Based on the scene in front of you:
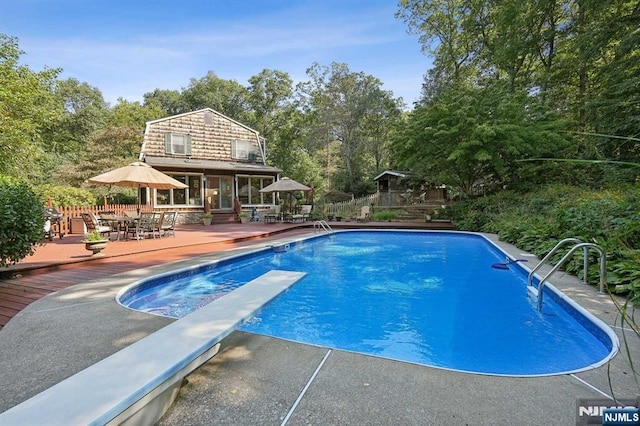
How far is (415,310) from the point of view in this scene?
500 centimetres

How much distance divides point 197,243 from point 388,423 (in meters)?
8.14

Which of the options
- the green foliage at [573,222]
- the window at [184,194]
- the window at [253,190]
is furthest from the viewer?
the window at [253,190]

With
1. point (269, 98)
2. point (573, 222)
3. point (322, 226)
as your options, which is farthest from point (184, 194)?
point (269, 98)

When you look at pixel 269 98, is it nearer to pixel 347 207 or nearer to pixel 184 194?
pixel 347 207

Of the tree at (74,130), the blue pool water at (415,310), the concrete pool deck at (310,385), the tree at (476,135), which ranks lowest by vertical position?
the blue pool water at (415,310)

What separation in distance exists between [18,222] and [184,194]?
37.4 ft

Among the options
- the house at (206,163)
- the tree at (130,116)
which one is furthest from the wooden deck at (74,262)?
the tree at (130,116)

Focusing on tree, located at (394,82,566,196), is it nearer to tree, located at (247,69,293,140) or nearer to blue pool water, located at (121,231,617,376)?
blue pool water, located at (121,231,617,376)

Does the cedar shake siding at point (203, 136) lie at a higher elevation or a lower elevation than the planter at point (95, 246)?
higher

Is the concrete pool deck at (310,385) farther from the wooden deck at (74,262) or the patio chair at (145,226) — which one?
the patio chair at (145,226)

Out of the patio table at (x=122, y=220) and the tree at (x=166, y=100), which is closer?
the patio table at (x=122, y=220)

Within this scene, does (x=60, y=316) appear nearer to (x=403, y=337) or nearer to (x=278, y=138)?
(x=403, y=337)

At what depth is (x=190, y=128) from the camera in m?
16.8

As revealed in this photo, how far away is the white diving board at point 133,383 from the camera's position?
1590mm
